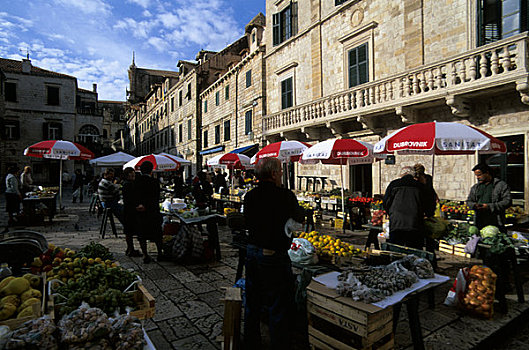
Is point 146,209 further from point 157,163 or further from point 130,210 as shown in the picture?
point 157,163

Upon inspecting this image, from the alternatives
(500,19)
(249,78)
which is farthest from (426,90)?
(249,78)

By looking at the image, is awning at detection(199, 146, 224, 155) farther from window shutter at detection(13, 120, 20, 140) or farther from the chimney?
the chimney

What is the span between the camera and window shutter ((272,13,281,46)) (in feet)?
58.0

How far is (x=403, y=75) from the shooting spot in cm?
1025

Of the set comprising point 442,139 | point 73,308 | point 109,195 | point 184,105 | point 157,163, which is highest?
point 184,105

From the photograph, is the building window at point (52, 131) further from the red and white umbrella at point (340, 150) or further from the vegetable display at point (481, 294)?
the vegetable display at point (481, 294)

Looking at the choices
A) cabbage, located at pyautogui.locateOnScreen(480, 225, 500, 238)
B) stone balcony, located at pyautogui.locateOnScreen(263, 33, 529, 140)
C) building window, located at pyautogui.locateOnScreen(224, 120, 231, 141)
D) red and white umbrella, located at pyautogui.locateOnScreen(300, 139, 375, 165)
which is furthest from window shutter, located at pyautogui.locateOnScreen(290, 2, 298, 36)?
cabbage, located at pyautogui.locateOnScreen(480, 225, 500, 238)

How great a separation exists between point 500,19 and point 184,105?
92.2 feet

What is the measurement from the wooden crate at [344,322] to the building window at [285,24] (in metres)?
16.8

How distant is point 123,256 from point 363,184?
422 inches

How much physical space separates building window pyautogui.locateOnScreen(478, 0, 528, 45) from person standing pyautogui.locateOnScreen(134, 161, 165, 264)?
10325mm

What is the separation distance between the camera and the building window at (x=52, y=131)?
1266 inches

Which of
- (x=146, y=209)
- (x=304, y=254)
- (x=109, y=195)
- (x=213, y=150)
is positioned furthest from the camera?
(x=213, y=150)

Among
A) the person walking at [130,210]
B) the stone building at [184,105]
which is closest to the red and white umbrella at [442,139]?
the person walking at [130,210]
